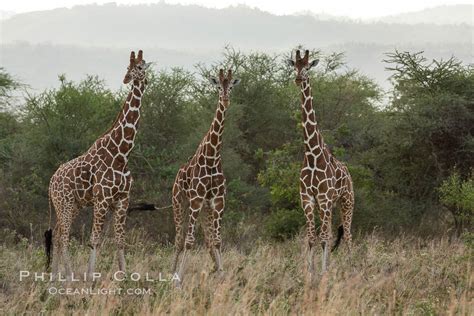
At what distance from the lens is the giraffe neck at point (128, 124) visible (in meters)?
10.9

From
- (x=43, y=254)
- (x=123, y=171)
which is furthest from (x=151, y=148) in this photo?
(x=123, y=171)

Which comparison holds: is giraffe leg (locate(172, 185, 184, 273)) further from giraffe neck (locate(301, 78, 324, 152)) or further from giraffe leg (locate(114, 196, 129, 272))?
giraffe neck (locate(301, 78, 324, 152))

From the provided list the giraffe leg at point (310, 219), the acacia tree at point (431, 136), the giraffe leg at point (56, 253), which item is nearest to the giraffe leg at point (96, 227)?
the giraffe leg at point (56, 253)

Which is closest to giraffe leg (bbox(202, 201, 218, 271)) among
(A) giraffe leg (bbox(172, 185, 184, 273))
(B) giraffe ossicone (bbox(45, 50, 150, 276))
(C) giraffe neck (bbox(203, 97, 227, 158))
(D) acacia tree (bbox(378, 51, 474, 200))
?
(A) giraffe leg (bbox(172, 185, 184, 273))

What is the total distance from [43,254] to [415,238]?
28.1 ft

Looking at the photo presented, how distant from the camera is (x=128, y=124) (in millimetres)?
10977

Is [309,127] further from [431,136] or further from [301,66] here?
[431,136]

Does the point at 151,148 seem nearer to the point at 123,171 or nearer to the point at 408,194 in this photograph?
the point at 408,194

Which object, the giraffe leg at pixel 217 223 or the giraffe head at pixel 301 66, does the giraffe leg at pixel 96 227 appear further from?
the giraffe head at pixel 301 66

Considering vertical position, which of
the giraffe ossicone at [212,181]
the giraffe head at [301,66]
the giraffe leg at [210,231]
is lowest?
the giraffe leg at [210,231]

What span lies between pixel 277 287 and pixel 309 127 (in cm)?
249

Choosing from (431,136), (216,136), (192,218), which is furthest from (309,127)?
(431,136)

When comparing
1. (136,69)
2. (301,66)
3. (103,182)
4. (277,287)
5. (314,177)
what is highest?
(301,66)

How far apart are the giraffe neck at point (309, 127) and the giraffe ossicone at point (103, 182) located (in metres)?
2.42
